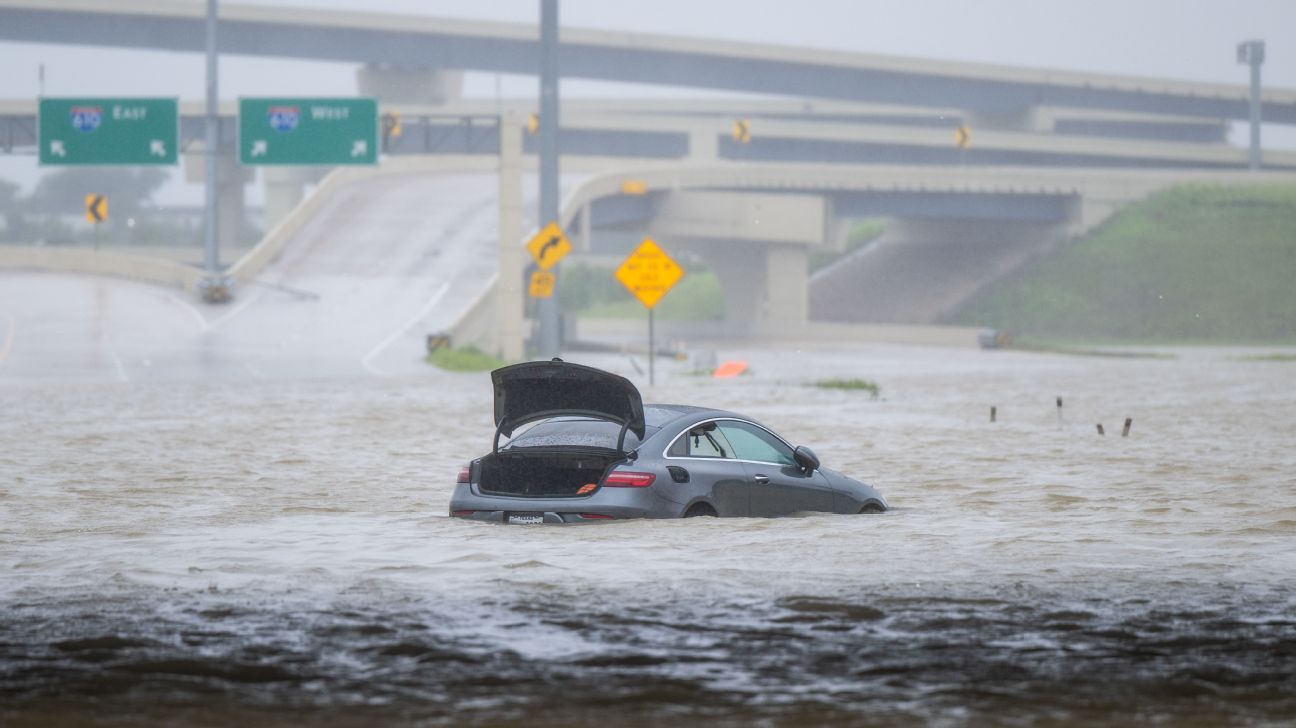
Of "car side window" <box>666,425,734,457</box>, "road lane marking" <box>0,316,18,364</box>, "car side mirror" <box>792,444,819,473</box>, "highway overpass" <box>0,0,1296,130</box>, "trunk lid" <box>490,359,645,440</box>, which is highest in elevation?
"highway overpass" <box>0,0,1296,130</box>

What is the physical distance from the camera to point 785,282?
272 feet

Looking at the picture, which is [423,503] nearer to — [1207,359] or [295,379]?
[295,379]

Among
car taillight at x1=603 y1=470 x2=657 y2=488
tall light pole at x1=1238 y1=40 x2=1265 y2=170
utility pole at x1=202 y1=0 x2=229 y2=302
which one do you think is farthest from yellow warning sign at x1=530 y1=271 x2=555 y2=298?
tall light pole at x1=1238 y1=40 x2=1265 y2=170

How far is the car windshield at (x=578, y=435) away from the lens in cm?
1369

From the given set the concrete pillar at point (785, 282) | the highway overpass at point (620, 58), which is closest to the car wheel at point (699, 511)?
the concrete pillar at point (785, 282)

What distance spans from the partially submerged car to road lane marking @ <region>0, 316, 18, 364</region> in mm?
32698

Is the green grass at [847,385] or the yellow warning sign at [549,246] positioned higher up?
the yellow warning sign at [549,246]

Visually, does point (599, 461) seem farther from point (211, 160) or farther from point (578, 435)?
point (211, 160)

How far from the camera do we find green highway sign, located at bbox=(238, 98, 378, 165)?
55.0 m

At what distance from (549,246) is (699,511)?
29.3 meters

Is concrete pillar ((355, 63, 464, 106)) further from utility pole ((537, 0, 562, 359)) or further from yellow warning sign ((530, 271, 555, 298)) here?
yellow warning sign ((530, 271, 555, 298))

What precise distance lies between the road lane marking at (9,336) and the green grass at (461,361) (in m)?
10.4

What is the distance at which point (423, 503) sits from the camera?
1736 centimetres

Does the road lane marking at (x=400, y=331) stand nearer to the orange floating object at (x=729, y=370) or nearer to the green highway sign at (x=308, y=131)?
the green highway sign at (x=308, y=131)
